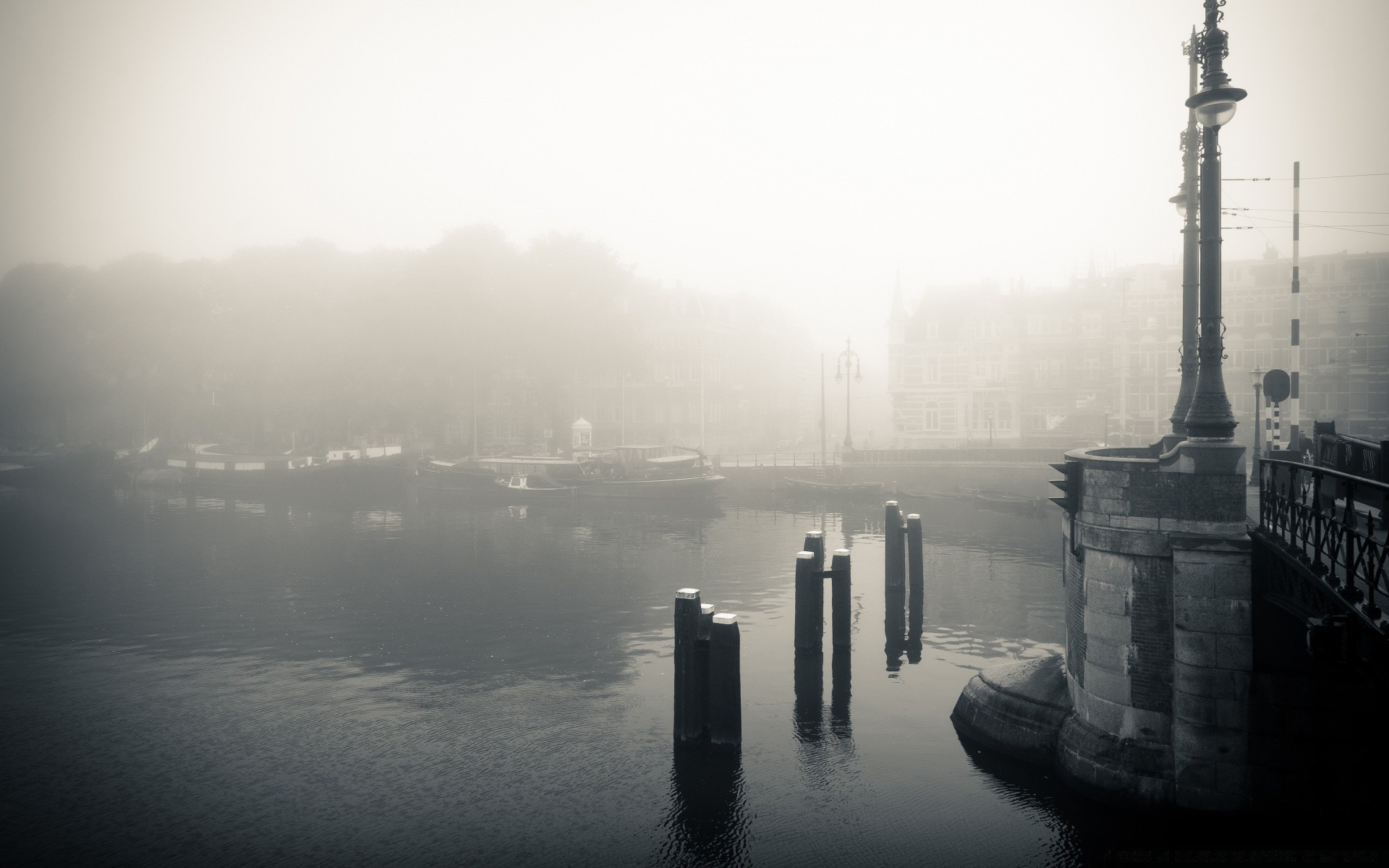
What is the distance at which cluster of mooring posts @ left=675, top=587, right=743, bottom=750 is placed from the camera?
13344mm

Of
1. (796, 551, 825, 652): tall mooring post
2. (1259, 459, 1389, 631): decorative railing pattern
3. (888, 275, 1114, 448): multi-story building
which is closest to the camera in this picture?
(1259, 459, 1389, 631): decorative railing pattern

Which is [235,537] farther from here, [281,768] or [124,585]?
[281,768]

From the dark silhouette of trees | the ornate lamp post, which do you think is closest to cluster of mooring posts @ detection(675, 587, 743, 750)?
the ornate lamp post

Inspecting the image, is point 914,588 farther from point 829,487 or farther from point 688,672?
point 829,487

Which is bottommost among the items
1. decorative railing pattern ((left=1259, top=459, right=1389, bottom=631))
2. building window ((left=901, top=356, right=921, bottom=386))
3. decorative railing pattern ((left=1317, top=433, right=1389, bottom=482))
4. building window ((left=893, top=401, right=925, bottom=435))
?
decorative railing pattern ((left=1259, top=459, right=1389, bottom=631))

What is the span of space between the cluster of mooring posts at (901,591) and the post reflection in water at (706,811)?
691 cm

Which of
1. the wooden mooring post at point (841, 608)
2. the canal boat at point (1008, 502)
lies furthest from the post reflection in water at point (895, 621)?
the canal boat at point (1008, 502)

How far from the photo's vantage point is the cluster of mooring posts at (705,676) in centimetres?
1334

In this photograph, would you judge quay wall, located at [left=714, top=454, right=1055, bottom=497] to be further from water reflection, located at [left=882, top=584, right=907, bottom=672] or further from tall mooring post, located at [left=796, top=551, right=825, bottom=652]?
tall mooring post, located at [left=796, top=551, right=825, bottom=652]

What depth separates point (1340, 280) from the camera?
207ft

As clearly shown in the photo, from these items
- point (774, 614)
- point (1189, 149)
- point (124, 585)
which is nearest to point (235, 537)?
point (124, 585)

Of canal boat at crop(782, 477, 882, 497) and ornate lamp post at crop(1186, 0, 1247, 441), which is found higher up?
ornate lamp post at crop(1186, 0, 1247, 441)

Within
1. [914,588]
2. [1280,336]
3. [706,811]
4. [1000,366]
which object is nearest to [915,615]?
[914,588]

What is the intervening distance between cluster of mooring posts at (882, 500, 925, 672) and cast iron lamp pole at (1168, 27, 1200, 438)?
288 inches
